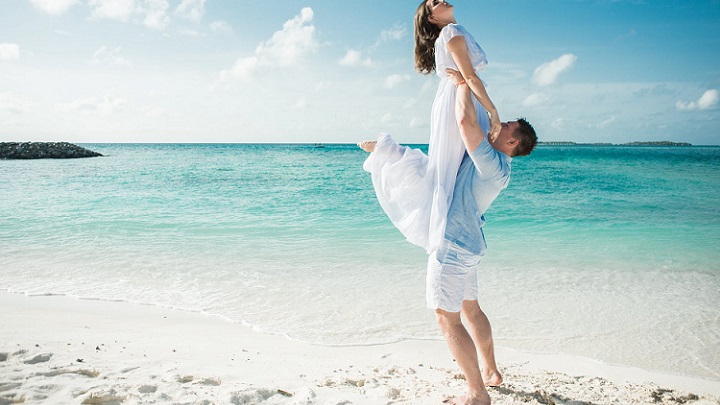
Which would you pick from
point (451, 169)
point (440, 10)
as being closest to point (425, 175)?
point (451, 169)

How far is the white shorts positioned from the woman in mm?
69

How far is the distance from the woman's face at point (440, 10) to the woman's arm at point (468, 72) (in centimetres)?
22

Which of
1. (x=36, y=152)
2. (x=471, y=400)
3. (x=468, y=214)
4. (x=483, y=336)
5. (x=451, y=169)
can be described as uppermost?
(x=36, y=152)

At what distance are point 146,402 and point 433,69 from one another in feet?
7.58

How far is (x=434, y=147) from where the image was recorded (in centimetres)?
240

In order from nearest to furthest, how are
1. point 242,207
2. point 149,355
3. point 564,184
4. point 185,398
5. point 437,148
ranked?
point 437,148 < point 185,398 < point 149,355 < point 242,207 < point 564,184

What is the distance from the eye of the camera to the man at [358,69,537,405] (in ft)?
7.29

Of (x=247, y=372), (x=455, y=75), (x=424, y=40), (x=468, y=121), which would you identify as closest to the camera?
(x=468, y=121)

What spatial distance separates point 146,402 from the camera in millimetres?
2443

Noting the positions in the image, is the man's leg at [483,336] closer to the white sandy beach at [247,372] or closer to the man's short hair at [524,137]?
the white sandy beach at [247,372]

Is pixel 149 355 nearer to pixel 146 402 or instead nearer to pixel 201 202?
pixel 146 402

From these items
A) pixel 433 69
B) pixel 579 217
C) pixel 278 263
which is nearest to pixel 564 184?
pixel 579 217

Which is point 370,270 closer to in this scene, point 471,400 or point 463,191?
point 471,400

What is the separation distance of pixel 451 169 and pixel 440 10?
2.60 ft
